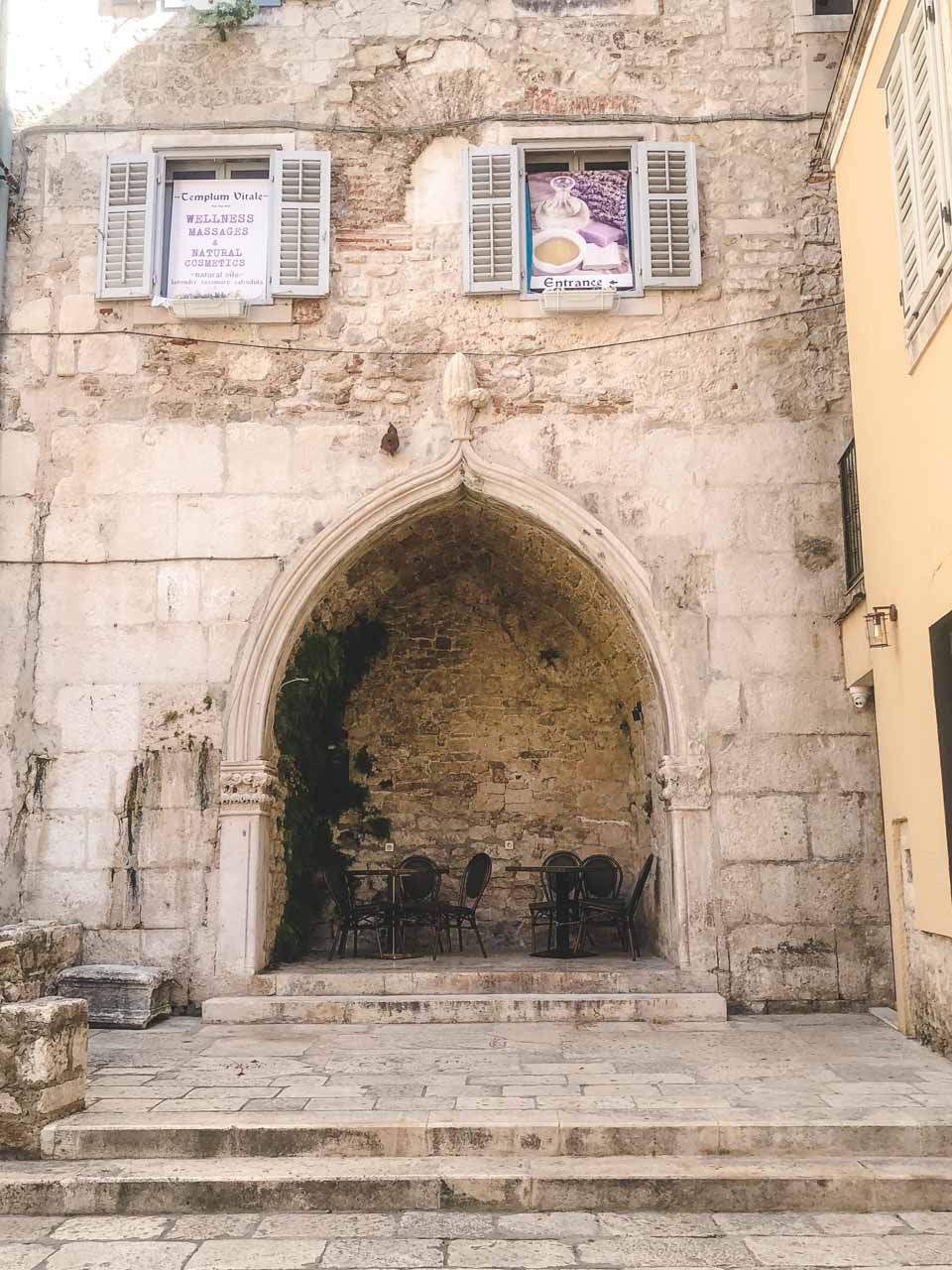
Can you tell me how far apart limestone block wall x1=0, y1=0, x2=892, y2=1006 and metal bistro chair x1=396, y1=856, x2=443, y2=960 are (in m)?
1.58

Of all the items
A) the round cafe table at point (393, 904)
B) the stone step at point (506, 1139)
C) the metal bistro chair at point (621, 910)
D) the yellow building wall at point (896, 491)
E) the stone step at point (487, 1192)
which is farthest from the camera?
the round cafe table at point (393, 904)

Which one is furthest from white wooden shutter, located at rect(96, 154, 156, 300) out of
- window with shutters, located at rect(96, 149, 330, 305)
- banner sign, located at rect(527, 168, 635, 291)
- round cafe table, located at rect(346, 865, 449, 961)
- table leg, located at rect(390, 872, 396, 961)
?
table leg, located at rect(390, 872, 396, 961)

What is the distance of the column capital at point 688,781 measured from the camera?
23.1 ft

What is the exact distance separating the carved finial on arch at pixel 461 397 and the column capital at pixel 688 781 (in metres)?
2.47

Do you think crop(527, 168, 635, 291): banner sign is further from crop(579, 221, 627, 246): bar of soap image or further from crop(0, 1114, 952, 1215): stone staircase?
crop(0, 1114, 952, 1215): stone staircase

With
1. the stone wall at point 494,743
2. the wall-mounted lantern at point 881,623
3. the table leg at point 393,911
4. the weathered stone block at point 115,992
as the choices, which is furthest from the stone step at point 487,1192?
the stone wall at point 494,743

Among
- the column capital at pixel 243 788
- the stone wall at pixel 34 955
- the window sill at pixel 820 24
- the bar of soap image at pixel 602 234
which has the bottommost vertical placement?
the stone wall at pixel 34 955

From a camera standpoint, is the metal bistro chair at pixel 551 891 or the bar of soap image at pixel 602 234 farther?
the metal bistro chair at pixel 551 891

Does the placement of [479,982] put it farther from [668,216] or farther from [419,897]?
[668,216]

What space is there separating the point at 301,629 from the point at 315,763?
1615 mm

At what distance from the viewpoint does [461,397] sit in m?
7.47

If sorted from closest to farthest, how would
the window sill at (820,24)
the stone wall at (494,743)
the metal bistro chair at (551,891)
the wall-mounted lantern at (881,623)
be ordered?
1. the wall-mounted lantern at (881,623)
2. the window sill at (820,24)
3. the metal bistro chair at (551,891)
4. the stone wall at (494,743)

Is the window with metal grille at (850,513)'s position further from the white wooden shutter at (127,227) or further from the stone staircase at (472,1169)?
the white wooden shutter at (127,227)

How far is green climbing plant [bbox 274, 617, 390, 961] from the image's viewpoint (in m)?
7.89
